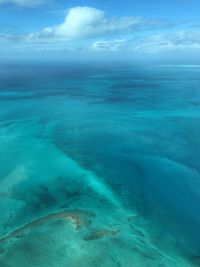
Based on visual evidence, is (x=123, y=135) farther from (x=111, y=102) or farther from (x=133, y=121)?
(x=111, y=102)

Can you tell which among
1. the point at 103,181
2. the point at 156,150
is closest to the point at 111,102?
the point at 156,150

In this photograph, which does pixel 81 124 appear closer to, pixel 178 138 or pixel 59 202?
pixel 178 138

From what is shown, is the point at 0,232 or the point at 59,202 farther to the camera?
the point at 59,202

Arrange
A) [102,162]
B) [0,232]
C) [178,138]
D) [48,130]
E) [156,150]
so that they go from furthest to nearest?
[48,130] < [178,138] < [156,150] < [102,162] < [0,232]

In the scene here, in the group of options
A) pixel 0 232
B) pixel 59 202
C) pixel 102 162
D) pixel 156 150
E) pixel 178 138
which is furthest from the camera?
pixel 178 138

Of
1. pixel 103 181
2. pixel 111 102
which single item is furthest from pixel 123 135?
pixel 111 102

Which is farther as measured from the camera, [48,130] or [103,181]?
[48,130]
